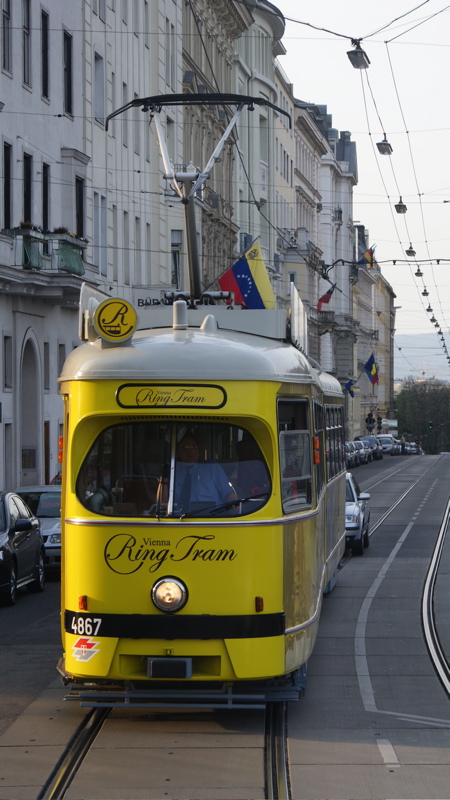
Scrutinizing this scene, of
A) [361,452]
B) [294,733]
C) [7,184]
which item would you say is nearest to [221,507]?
[294,733]

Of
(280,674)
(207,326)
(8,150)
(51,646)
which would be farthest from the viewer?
(8,150)

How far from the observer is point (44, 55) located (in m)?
34.6

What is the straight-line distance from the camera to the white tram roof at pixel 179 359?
9359mm

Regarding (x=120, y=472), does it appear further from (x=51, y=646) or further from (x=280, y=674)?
(x=51, y=646)

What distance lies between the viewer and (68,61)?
121ft

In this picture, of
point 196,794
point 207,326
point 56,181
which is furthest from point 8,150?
point 196,794

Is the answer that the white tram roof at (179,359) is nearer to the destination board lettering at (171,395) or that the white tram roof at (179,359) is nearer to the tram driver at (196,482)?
the destination board lettering at (171,395)

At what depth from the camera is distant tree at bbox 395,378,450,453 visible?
154 m

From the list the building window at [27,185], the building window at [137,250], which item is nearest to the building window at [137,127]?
the building window at [137,250]

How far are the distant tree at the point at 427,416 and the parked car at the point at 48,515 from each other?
130m

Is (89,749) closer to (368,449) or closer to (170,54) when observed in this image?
(170,54)

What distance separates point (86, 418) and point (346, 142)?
11912 cm

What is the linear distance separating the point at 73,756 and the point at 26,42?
1071 inches

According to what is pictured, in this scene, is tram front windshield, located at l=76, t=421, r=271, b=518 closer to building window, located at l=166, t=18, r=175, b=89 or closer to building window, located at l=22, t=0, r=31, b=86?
building window, located at l=22, t=0, r=31, b=86
